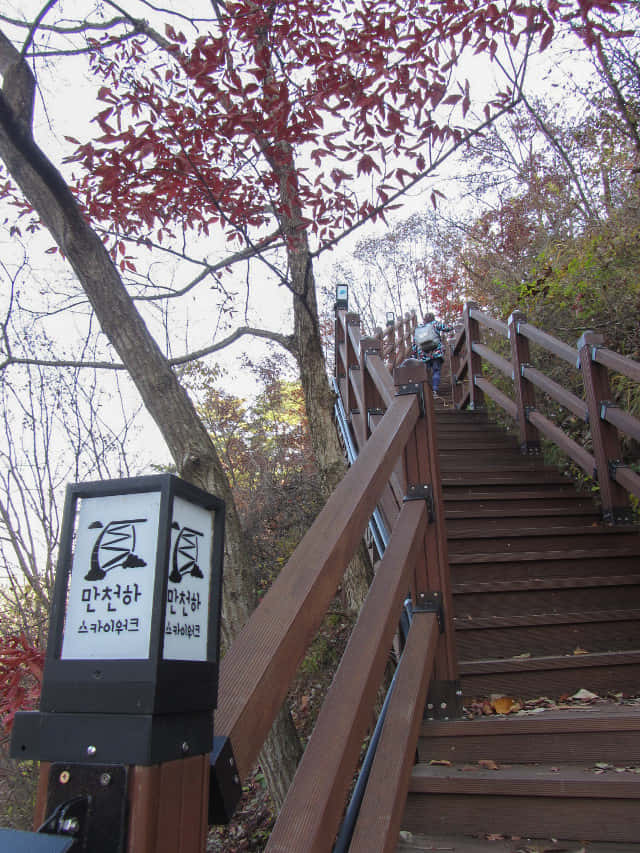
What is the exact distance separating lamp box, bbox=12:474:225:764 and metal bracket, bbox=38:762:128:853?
0.02 m

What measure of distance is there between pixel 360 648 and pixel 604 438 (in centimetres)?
317

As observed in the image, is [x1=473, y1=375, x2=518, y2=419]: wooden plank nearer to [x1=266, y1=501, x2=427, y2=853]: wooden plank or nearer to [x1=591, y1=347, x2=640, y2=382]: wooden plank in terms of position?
[x1=591, y1=347, x2=640, y2=382]: wooden plank

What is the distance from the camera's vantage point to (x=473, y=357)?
714 cm

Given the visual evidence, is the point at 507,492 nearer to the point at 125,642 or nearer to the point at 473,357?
the point at 473,357

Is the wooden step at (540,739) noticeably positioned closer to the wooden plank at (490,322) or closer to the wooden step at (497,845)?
the wooden step at (497,845)

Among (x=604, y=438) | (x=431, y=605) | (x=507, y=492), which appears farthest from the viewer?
(x=507, y=492)

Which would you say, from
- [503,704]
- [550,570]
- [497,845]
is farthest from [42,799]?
[550,570]

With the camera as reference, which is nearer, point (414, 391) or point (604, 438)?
point (414, 391)

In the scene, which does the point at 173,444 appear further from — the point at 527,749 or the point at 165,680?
the point at 165,680

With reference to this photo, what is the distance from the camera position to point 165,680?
0.72 metres

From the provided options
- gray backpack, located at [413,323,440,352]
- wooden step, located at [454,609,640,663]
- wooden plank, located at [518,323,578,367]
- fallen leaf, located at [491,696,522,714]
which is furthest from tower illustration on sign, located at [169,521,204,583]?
gray backpack, located at [413,323,440,352]

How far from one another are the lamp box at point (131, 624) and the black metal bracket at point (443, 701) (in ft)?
6.15

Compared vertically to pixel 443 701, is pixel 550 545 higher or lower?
higher

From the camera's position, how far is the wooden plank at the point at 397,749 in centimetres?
159
